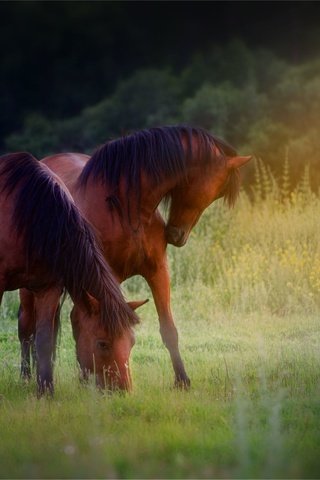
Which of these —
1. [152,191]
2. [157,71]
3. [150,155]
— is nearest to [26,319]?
[152,191]

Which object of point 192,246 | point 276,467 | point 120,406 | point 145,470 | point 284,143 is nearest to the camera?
point 276,467

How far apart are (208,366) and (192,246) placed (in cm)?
502

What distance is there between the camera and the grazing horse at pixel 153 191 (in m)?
6.71

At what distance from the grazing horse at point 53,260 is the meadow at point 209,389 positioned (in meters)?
0.40

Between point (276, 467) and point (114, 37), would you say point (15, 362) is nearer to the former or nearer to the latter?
point (276, 467)

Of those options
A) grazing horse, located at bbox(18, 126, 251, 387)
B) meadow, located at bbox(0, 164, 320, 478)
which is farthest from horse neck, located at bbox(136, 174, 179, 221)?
meadow, located at bbox(0, 164, 320, 478)

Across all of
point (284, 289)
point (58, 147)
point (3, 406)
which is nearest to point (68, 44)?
point (58, 147)

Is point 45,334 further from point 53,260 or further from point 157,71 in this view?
Result: point 157,71

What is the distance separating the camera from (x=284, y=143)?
74.8ft

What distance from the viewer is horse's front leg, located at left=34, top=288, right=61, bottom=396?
591 cm

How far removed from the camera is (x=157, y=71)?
27.4 metres

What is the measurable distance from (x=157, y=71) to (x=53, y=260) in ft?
73.4

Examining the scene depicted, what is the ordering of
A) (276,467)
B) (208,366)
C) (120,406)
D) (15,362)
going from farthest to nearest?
(15,362) → (208,366) → (120,406) → (276,467)

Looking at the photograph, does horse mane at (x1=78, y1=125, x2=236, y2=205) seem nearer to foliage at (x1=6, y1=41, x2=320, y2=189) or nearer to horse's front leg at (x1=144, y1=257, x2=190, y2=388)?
horse's front leg at (x1=144, y1=257, x2=190, y2=388)
